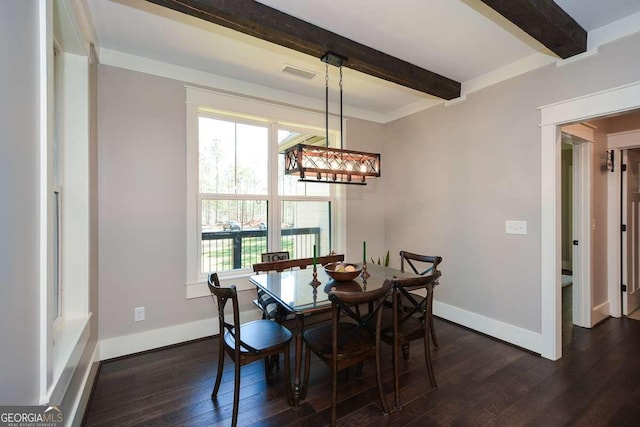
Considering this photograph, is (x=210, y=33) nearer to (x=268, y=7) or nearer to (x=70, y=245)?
(x=268, y=7)

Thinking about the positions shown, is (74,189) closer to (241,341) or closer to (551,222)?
(241,341)

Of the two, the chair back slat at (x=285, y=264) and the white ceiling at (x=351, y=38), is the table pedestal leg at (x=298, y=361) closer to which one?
the chair back slat at (x=285, y=264)

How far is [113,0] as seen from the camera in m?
2.02

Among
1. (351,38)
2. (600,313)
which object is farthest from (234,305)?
(600,313)

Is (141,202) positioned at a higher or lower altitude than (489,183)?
lower

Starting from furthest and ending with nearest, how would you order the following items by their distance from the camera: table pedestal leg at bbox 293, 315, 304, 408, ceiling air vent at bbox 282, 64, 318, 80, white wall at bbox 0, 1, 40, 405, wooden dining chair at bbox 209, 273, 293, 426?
ceiling air vent at bbox 282, 64, 318, 80, table pedestal leg at bbox 293, 315, 304, 408, wooden dining chair at bbox 209, 273, 293, 426, white wall at bbox 0, 1, 40, 405

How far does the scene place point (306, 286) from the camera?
238 cm

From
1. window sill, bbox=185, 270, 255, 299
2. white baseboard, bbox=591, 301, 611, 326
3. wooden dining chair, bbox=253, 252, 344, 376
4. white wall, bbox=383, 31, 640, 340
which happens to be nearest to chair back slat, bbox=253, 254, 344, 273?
wooden dining chair, bbox=253, 252, 344, 376

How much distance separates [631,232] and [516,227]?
2.23 meters

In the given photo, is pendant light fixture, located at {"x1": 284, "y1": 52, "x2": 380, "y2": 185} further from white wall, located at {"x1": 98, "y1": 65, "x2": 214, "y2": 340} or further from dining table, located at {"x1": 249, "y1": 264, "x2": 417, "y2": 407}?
white wall, located at {"x1": 98, "y1": 65, "x2": 214, "y2": 340}

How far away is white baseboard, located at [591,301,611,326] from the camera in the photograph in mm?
3357

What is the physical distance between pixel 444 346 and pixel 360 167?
6.51ft

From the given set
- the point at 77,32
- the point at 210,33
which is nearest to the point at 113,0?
the point at 77,32

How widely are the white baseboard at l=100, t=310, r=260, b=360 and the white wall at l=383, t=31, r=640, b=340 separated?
261cm
